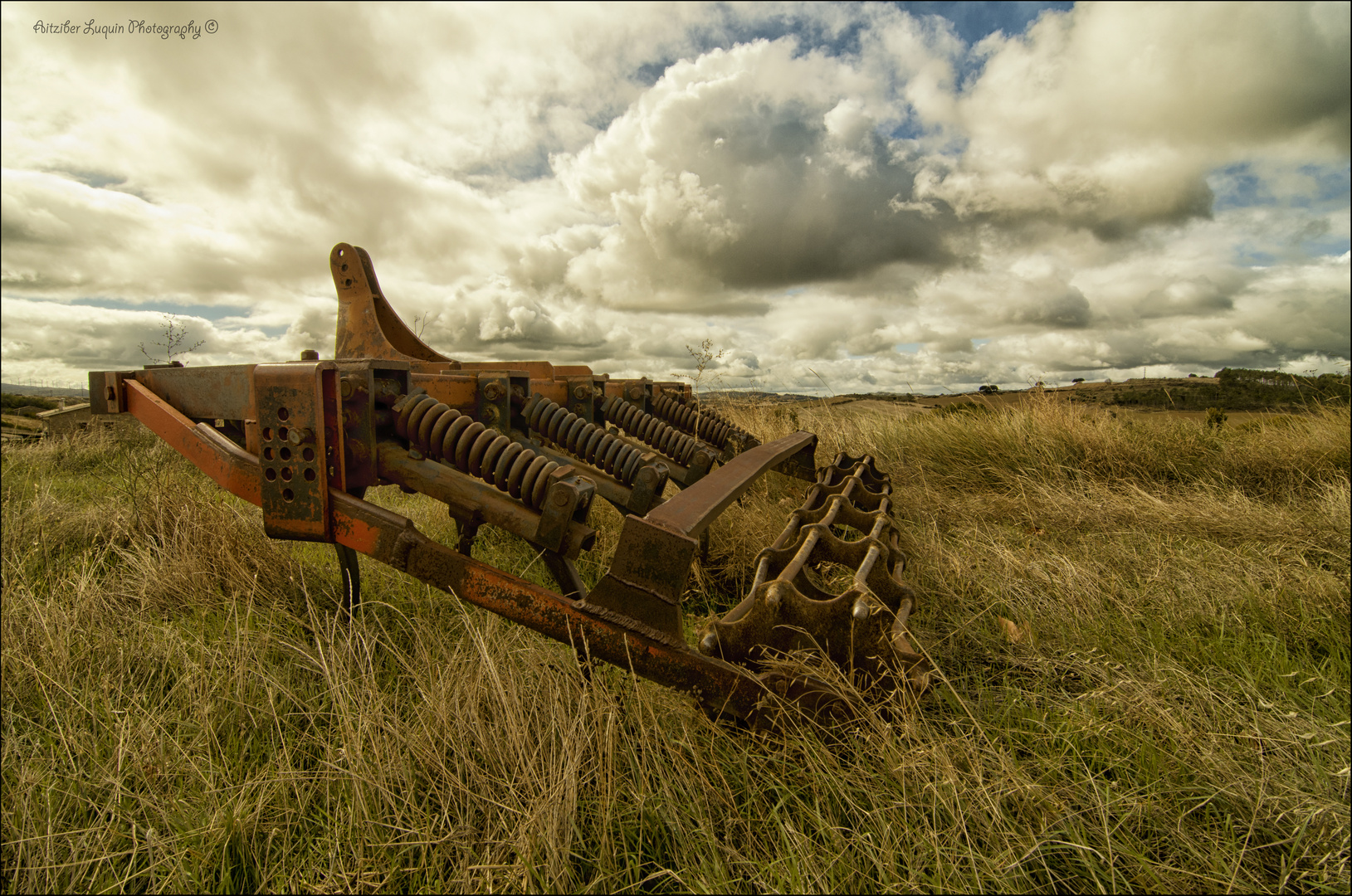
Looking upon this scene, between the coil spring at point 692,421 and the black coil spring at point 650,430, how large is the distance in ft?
1.99

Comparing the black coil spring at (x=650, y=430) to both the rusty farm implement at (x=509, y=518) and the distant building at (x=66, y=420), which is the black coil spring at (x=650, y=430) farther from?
the distant building at (x=66, y=420)

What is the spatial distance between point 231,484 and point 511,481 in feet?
3.73

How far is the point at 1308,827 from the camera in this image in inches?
56.6

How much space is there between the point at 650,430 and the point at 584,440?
1.12m

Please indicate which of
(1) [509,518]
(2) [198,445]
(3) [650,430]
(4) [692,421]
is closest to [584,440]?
(3) [650,430]

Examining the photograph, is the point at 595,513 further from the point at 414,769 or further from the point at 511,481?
the point at 414,769

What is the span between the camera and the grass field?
1422 millimetres

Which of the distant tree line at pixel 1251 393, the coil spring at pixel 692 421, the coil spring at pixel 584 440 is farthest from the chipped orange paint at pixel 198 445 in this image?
the distant tree line at pixel 1251 393

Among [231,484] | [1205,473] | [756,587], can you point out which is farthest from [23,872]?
[1205,473]

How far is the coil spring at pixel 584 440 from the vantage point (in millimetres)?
3289

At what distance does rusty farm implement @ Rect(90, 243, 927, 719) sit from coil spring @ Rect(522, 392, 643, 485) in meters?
0.16

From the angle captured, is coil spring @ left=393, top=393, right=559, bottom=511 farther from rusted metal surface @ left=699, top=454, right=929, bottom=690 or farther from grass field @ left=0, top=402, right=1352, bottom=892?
rusted metal surface @ left=699, top=454, right=929, bottom=690

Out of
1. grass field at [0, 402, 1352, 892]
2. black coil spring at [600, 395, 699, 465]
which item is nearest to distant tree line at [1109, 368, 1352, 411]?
grass field at [0, 402, 1352, 892]

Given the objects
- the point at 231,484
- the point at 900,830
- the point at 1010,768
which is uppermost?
the point at 231,484
